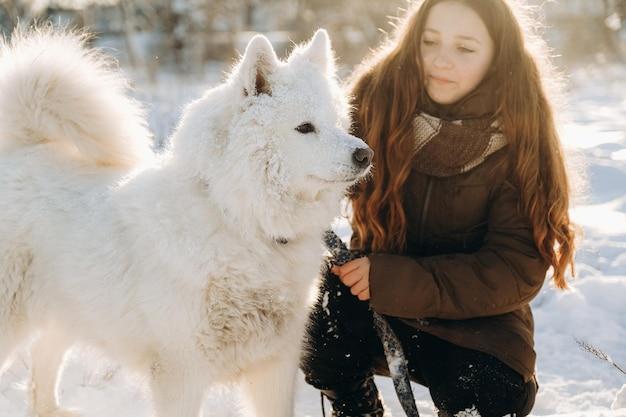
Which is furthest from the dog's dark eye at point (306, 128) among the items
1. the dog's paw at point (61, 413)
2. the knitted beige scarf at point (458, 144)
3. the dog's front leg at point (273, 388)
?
the dog's paw at point (61, 413)

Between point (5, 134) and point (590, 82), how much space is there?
9277 mm

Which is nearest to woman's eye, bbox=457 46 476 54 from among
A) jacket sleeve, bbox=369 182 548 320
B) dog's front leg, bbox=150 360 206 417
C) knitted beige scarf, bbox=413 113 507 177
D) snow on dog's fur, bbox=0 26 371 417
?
knitted beige scarf, bbox=413 113 507 177

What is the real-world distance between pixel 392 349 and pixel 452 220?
1.65 ft

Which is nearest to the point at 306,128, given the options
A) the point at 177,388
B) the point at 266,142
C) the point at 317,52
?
the point at 266,142

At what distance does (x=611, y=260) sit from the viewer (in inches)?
148

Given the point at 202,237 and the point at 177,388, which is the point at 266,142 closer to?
the point at 202,237

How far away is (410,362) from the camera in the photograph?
2293mm

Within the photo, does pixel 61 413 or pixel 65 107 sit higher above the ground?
pixel 65 107

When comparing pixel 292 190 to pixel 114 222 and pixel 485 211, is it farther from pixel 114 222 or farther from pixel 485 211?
pixel 485 211

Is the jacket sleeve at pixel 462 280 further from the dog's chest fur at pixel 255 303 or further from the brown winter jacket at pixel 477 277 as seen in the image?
A: the dog's chest fur at pixel 255 303

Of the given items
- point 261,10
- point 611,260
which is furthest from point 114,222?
point 261,10

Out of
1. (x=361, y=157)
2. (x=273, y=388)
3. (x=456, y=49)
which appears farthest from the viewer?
(x=456, y=49)

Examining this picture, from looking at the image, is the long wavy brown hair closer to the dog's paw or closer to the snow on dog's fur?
the snow on dog's fur

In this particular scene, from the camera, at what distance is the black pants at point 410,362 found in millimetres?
2064
